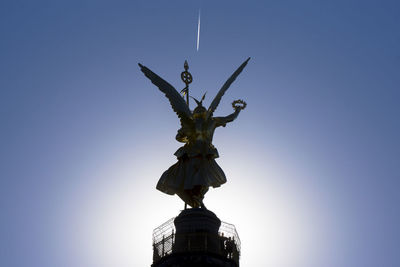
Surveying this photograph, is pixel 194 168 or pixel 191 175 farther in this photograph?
pixel 194 168

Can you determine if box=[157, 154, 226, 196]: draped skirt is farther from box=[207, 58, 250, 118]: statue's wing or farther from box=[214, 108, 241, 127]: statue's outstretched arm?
box=[207, 58, 250, 118]: statue's wing

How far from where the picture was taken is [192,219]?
24672 millimetres

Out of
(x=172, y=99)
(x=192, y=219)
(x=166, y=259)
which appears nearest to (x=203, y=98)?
(x=172, y=99)

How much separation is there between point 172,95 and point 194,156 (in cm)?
348

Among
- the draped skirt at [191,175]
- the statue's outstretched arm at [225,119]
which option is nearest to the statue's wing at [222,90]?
the statue's outstretched arm at [225,119]

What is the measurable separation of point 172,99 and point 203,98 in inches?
60.2

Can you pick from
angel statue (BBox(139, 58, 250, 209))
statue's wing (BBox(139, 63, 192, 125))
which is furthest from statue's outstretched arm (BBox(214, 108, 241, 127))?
statue's wing (BBox(139, 63, 192, 125))

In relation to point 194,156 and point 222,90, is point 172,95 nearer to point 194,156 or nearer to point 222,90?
point 222,90

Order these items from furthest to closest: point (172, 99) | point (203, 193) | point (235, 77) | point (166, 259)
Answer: point (235, 77) → point (172, 99) → point (203, 193) → point (166, 259)

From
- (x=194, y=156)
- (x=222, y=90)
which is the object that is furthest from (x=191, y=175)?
(x=222, y=90)

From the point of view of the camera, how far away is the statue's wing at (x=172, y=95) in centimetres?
2844

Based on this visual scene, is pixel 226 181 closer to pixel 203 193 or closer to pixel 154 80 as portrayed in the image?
pixel 203 193

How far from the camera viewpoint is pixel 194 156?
89.6 ft

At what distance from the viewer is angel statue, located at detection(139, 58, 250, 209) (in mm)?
26734
